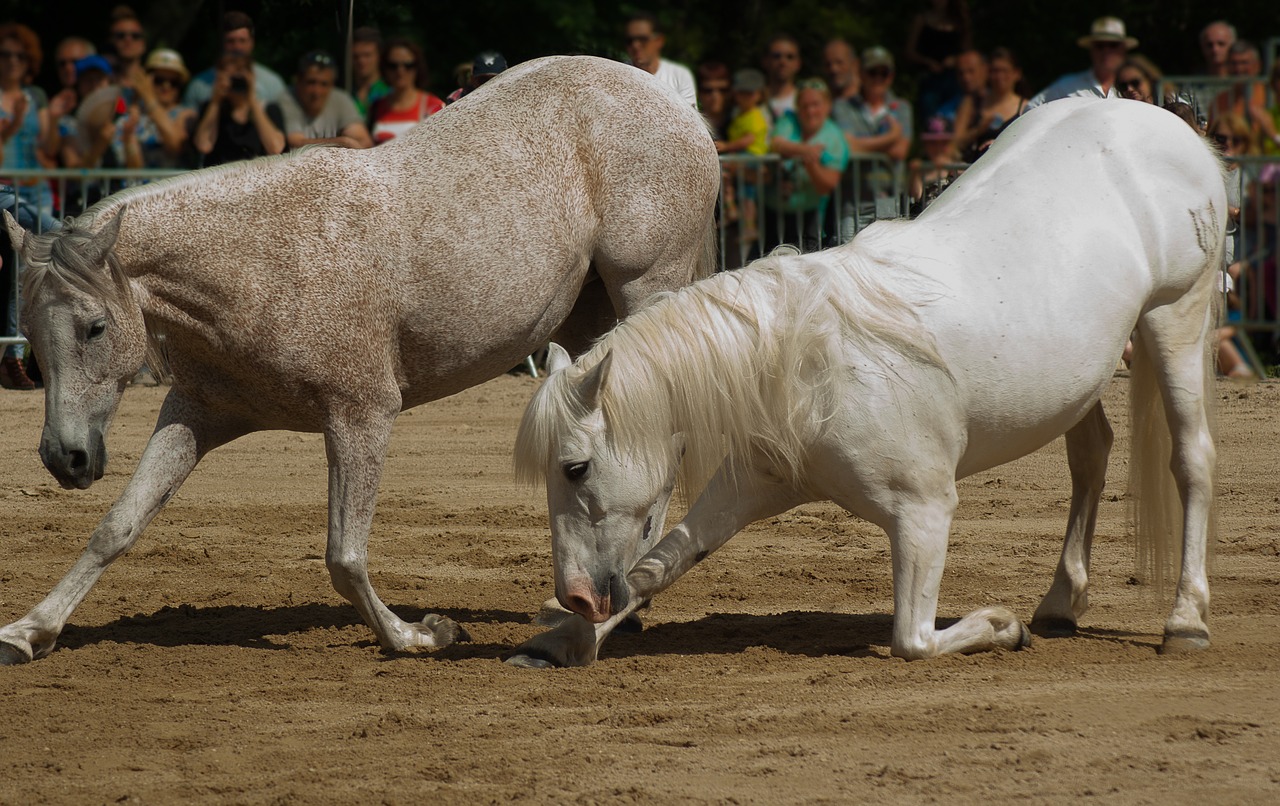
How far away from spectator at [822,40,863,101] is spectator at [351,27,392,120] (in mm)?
3187

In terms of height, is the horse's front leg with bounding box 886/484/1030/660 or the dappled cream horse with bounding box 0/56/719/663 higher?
the dappled cream horse with bounding box 0/56/719/663

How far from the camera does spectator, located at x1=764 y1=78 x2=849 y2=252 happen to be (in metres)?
10.9

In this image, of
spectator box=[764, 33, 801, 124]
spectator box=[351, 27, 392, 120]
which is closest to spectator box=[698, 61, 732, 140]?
spectator box=[764, 33, 801, 124]

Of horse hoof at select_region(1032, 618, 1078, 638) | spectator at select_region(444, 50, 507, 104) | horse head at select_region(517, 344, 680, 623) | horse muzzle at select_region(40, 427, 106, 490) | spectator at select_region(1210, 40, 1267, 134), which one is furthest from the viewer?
spectator at select_region(1210, 40, 1267, 134)

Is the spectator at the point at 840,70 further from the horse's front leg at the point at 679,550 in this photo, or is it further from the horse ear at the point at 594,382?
the horse ear at the point at 594,382

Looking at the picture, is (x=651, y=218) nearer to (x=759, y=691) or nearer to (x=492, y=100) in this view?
(x=492, y=100)

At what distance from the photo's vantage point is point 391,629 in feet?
17.0

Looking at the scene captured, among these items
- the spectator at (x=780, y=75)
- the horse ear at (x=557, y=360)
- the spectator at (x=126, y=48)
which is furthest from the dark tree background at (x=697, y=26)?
the horse ear at (x=557, y=360)

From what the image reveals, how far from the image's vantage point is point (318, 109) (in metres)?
10.7

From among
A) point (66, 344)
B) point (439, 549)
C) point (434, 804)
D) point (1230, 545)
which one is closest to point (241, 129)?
point (439, 549)

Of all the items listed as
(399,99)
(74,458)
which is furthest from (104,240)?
(399,99)

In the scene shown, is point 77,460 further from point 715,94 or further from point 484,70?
point 715,94

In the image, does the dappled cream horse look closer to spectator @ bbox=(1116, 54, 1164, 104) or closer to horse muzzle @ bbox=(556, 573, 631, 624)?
horse muzzle @ bbox=(556, 573, 631, 624)

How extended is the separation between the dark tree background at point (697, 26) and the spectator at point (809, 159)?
166 inches
